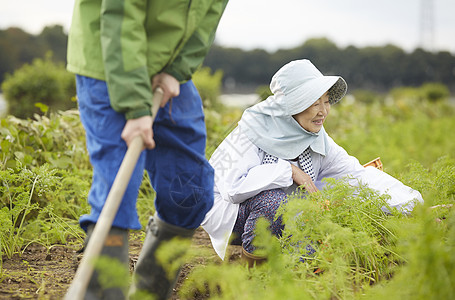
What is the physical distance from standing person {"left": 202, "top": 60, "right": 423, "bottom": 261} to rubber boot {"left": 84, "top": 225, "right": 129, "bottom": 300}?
88 centimetres

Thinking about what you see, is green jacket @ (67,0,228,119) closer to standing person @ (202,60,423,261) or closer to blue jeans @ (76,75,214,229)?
blue jeans @ (76,75,214,229)

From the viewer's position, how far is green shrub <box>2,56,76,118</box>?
771 cm

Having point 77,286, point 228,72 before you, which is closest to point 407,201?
point 77,286

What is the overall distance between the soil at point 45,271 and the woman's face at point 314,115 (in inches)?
33.6

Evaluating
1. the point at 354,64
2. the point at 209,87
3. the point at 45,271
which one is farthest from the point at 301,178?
the point at 354,64

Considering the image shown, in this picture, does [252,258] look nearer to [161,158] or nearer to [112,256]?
[161,158]

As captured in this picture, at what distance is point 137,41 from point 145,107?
Result: 0.68 ft

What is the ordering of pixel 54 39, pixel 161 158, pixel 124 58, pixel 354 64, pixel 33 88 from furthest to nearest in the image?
pixel 354 64 < pixel 54 39 < pixel 33 88 < pixel 161 158 < pixel 124 58

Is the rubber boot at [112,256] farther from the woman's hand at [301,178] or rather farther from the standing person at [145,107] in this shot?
the woman's hand at [301,178]

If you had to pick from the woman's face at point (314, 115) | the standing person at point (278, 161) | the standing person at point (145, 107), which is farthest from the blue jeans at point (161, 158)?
the woman's face at point (314, 115)

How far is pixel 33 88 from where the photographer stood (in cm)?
793

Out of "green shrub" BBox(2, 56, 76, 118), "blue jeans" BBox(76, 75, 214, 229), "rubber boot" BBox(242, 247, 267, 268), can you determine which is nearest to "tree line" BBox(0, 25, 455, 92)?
"green shrub" BBox(2, 56, 76, 118)

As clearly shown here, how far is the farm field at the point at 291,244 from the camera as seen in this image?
1330 mm

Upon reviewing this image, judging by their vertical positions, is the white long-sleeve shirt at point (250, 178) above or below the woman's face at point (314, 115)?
below
